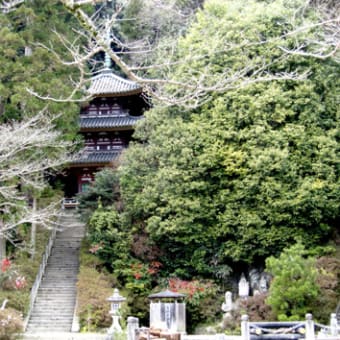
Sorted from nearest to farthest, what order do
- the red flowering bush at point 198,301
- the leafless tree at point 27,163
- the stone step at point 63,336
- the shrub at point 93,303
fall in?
the leafless tree at point 27,163, the stone step at point 63,336, the shrub at point 93,303, the red flowering bush at point 198,301

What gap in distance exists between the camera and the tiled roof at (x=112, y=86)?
84.7 feet

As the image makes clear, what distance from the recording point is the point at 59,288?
1902 cm

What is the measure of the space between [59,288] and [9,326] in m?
4.95

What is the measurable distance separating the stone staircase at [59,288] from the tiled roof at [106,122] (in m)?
4.56

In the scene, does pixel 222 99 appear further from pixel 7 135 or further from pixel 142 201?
pixel 7 135

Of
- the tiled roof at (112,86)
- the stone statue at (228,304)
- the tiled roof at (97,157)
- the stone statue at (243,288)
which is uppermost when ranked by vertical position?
the tiled roof at (112,86)

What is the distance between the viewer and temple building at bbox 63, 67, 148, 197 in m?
26.0

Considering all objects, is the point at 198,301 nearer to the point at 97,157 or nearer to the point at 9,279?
the point at 9,279

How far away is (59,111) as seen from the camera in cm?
1862

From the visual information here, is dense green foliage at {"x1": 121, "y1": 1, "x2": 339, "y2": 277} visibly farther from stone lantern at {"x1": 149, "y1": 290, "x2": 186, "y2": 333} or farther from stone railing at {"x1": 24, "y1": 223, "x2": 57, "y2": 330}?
stone lantern at {"x1": 149, "y1": 290, "x2": 186, "y2": 333}

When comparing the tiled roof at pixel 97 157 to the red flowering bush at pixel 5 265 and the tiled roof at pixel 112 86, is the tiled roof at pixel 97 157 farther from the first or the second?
the red flowering bush at pixel 5 265

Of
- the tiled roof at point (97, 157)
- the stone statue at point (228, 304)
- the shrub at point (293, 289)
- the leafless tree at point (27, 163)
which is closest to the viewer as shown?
the leafless tree at point (27, 163)

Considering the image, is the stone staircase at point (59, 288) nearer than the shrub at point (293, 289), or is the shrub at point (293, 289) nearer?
the shrub at point (293, 289)

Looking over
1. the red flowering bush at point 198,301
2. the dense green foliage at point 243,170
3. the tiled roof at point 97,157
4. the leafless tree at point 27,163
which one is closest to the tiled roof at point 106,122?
the tiled roof at point 97,157
